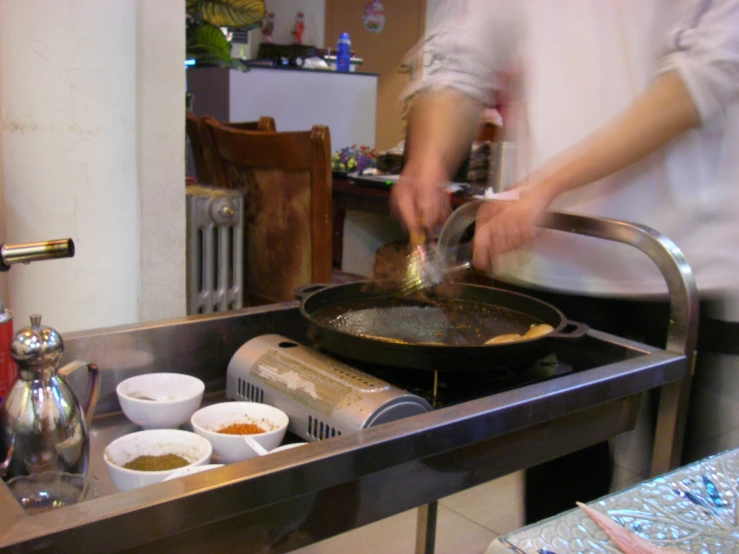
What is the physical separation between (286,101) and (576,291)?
11.9 ft

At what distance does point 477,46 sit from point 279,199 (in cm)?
134

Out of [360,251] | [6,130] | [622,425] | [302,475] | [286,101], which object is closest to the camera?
[302,475]

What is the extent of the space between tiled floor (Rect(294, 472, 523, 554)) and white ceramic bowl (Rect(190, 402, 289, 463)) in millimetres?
939

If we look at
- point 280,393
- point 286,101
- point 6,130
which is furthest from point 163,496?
point 286,101

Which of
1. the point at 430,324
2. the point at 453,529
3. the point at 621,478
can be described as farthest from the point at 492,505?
the point at 430,324

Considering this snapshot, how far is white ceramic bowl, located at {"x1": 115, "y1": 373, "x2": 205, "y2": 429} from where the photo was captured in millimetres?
932

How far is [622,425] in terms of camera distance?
3.44 ft

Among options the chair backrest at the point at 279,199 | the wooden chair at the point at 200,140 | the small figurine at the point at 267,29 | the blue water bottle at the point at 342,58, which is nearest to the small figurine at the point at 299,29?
the small figurine at the point at 267,29

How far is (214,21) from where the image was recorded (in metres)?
3.10

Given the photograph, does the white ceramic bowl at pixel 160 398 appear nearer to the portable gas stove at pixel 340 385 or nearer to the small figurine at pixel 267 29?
the portable gas stove at pixel 340 385

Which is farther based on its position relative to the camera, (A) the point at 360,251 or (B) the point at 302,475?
(A) the point at 360,251

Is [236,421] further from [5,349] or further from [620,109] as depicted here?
[620,109]

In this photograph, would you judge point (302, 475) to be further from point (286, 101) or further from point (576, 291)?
point (286, 101)

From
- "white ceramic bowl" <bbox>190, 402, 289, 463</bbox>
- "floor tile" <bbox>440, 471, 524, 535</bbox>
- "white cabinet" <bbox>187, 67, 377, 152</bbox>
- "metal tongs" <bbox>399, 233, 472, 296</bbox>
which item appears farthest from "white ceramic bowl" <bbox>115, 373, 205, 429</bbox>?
"white cabinet" <bbox>187, 67, 377, 152</bbox>
